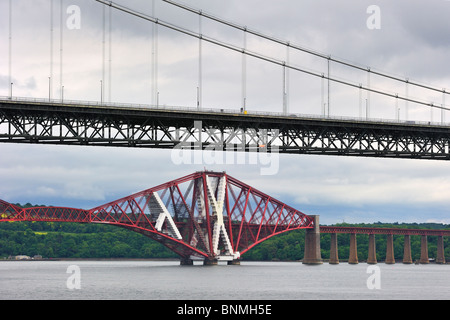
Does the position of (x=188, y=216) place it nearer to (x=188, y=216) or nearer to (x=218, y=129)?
(x=188, y=216)

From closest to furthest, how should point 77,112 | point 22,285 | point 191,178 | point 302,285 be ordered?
point 77,112 < point 22,285 < point 302,285 < point 191,178

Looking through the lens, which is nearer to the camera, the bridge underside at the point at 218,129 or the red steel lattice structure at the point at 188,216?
the bridge underside at the point at 218,129

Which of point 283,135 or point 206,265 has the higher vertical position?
point 283,135

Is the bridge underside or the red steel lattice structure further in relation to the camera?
the red steel lattice structure

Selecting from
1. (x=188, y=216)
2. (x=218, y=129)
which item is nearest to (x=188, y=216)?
(x=188, y=216)

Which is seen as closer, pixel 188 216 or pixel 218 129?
pixel 218 129

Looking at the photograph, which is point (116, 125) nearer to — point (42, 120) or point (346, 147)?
point (42, 120)

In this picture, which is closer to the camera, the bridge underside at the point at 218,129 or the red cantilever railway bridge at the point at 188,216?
the bridge underside at the point at 218,129

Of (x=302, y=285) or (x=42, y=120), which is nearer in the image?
(x=42, y=120)

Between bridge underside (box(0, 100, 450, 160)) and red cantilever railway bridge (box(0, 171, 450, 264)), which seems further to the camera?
red cantilever railway bridge (box(0, 171, 450, 264))
